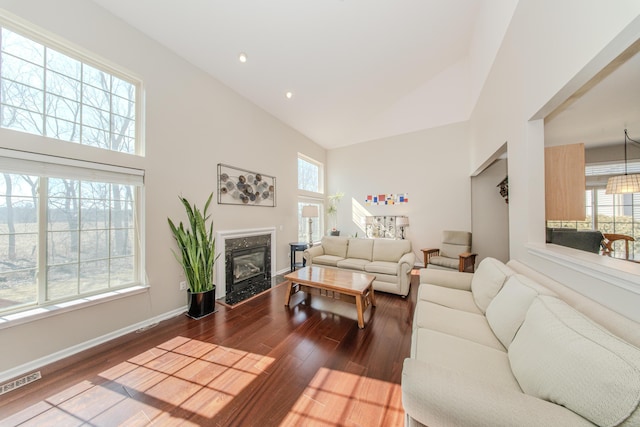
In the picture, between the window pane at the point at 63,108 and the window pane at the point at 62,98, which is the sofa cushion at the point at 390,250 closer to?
the window pane at the point at 62,98

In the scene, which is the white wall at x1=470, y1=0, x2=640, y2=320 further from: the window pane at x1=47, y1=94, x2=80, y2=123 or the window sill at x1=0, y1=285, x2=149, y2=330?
the window pane at x1=47, y1=94, x2=80, y2=123

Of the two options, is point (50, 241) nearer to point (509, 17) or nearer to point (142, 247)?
point (142, 247)

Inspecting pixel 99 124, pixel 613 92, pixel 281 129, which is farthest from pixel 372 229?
pixel 99 124

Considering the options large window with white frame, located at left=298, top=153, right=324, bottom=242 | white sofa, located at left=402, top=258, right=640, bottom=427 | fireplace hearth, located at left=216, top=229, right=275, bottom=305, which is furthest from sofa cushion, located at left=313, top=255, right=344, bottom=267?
white sofa, located at left=402, top=258, right=640, bottom=427

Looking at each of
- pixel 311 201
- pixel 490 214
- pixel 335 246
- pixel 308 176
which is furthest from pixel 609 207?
pixel 308 176

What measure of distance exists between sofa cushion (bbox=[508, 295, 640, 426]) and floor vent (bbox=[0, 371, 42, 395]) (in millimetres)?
3339

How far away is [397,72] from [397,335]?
14.4 ft

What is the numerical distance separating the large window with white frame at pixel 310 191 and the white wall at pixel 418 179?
2.08 ft

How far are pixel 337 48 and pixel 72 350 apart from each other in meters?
4.68

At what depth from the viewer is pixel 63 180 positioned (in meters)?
1.99

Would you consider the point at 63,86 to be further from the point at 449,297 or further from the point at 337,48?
the point at 449,297

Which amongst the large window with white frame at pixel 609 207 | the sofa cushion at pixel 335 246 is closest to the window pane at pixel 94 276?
the sofa cushion at pixel 335 246

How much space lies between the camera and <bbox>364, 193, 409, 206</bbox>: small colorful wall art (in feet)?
16.7

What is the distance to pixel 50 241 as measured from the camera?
191 cm
